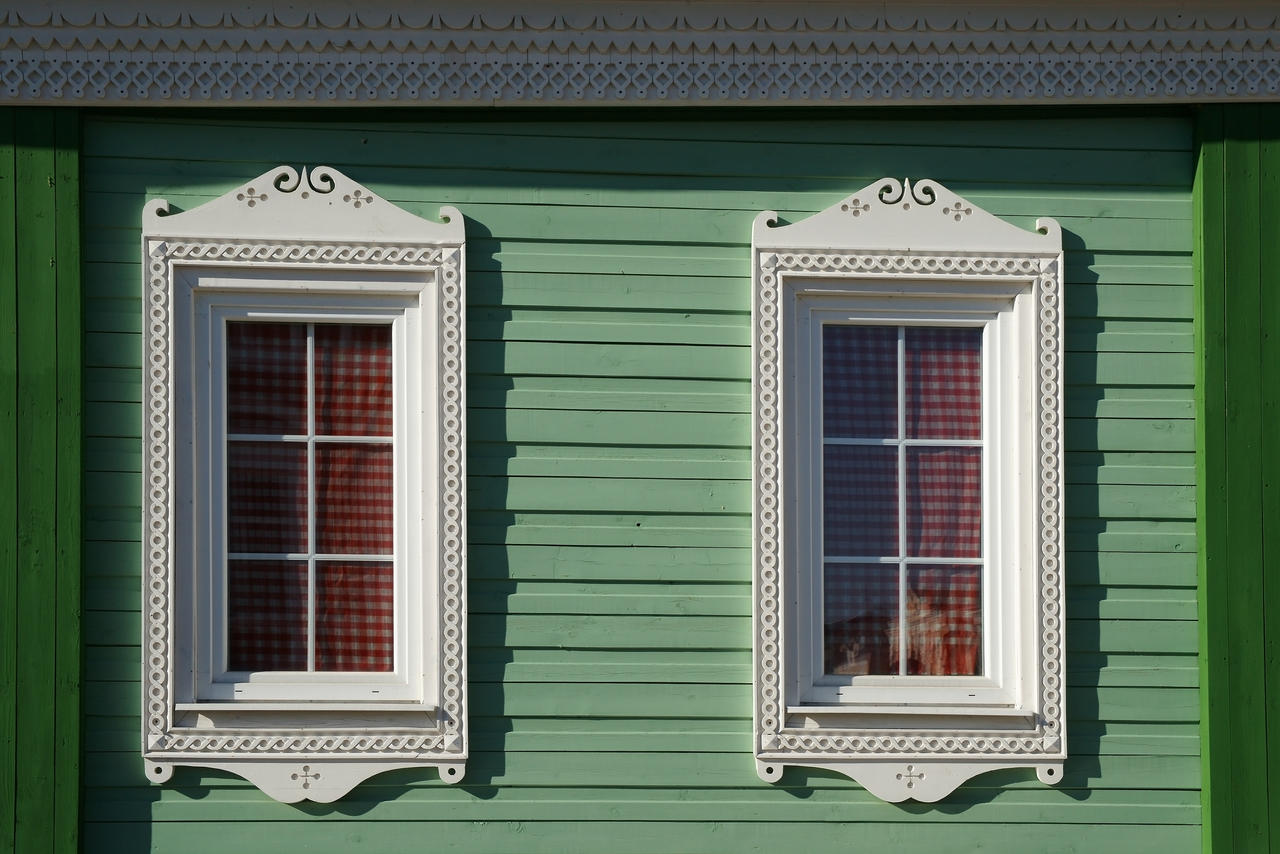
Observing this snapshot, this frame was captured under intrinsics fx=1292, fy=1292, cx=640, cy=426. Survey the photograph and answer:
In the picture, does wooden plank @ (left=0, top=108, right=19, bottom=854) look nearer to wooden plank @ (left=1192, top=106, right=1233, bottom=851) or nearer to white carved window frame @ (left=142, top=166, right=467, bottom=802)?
white carved window frame @ (left=142, top=166, right=467, bottom=802)

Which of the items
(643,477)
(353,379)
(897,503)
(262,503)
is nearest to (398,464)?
(353,379)

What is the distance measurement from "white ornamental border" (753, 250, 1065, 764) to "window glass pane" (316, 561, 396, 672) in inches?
53.0

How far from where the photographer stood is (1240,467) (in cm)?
469

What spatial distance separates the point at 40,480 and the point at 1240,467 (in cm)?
427

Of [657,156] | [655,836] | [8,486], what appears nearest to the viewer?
[8,486]

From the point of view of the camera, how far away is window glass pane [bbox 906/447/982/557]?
481cm

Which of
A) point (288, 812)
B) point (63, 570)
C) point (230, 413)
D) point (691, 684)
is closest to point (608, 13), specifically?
point (230, 413)

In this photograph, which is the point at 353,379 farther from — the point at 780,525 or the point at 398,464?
the point at 780,525

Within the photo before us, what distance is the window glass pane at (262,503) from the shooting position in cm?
467

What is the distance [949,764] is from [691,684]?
3.18 feet

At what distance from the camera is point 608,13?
184 inches

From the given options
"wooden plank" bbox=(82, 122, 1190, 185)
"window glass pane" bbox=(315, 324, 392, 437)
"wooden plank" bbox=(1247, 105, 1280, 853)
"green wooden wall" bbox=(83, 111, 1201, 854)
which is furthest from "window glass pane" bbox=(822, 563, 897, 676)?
"window glass pane" bbox=(315, 324, 392, 437)

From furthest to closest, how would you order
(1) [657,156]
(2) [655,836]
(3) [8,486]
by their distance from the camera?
(1) [657,156] < (2) [655,836] < (3) [8,486]

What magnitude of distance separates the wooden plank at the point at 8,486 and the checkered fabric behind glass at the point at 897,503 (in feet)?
9.41
